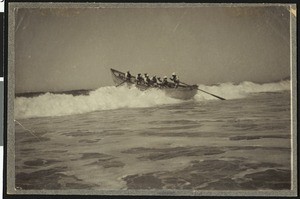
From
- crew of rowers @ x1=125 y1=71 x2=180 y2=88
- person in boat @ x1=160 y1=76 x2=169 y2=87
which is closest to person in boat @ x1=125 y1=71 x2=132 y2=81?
crew of rowers @ x1=125 y1=71 x2=180 y2=88

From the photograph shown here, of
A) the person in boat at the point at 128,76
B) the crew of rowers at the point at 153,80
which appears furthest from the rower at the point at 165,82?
the person in boat at the point at 128,76

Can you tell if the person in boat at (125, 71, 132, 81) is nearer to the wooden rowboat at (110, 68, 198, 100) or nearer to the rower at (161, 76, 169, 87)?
the wooden rowboat at (110, 68, 198, 100)

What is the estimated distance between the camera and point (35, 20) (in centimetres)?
150

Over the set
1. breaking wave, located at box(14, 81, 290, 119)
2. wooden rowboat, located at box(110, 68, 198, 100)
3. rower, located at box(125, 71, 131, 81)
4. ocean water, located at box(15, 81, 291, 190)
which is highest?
rower, located at box(125, 71, 131, 81)

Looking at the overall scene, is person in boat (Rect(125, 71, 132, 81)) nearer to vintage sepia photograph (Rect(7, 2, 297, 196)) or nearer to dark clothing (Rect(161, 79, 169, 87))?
vintage sepia photograph (Rect(7, 2, 297, 196))

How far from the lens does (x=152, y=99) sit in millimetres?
1490

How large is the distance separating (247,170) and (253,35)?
1.48 feet

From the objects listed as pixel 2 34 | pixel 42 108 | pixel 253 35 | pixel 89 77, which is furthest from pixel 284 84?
pixel 2 34

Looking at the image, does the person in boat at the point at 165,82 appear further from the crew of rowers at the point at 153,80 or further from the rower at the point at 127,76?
the rower at the point at 127,76

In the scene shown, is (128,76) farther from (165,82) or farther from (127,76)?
(165,82)

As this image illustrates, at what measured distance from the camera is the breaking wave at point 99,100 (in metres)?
1.49

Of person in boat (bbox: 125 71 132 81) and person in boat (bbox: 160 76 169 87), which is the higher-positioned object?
person in boat (bbox: 125 71 132 81)

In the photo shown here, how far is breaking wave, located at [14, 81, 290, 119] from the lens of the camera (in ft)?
4.88

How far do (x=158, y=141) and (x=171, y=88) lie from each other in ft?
0.60
